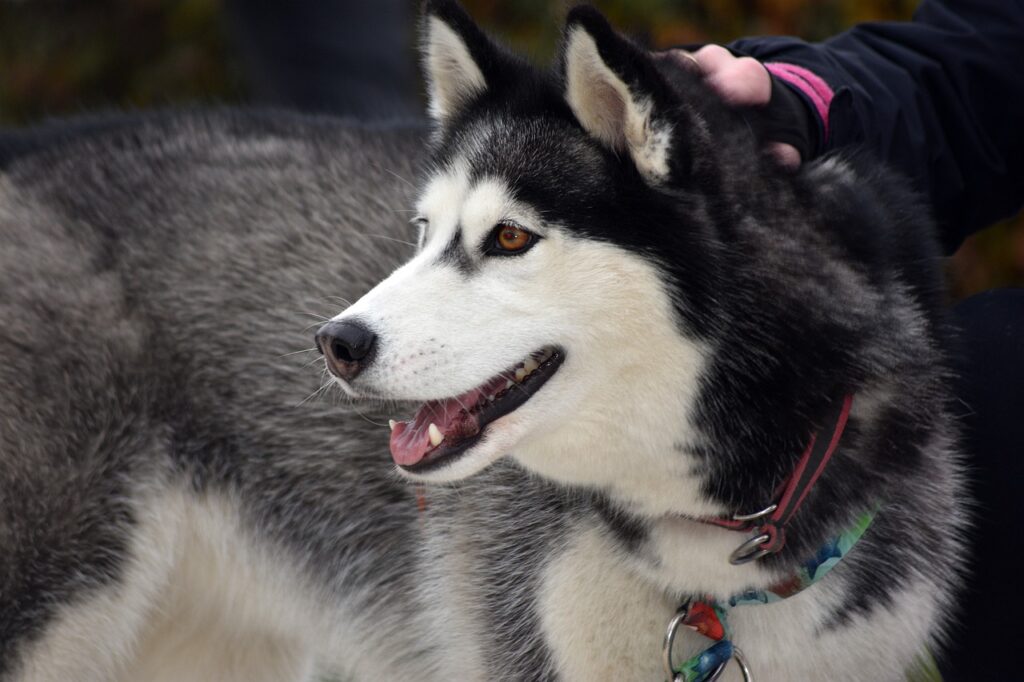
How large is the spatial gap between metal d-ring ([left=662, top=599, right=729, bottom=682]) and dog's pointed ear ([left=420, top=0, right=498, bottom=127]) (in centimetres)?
97

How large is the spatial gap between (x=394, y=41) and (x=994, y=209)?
1990mm

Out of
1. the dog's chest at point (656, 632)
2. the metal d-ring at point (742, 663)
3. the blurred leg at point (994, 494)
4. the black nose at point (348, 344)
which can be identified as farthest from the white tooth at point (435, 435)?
the blurred leg at point (994, 494)

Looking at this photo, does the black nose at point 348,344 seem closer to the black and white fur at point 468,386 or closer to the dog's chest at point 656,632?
the black and white fur at point 468,386

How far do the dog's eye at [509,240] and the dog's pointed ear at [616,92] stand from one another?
0.66ft

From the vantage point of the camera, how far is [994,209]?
9.84 feet

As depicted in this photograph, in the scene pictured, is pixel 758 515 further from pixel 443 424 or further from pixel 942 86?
pixel 942 86

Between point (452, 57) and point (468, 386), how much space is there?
0.67 m

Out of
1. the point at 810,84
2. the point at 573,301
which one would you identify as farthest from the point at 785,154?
the point at 573,301

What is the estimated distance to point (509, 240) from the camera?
6.72 ft

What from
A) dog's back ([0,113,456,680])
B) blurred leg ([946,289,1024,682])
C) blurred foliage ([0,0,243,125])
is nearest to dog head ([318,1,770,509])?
dog's back ([0,113,456,680])

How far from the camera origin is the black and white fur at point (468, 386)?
202cm

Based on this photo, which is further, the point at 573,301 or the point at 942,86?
the point at 942,86

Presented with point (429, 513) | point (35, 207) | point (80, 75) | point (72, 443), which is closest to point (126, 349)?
point (72, 443)

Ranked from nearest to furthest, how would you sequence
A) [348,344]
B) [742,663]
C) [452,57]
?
[348,344]
[742,663]
[452,57]
